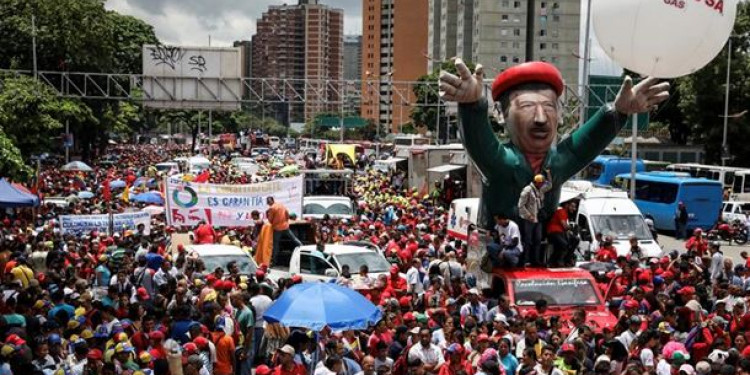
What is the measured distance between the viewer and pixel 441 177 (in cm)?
4256

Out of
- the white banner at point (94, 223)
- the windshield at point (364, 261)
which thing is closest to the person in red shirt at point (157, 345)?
the windshield at point (364, 261)

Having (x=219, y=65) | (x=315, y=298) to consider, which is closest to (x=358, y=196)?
(x=219, y=65)

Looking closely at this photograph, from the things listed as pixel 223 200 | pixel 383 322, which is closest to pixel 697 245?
pixel 223 200

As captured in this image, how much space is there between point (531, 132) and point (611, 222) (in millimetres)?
9021

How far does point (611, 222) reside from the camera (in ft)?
84.0

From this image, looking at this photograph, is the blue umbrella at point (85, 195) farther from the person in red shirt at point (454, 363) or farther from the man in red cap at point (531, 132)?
the person in red shirt at point (454, 363)

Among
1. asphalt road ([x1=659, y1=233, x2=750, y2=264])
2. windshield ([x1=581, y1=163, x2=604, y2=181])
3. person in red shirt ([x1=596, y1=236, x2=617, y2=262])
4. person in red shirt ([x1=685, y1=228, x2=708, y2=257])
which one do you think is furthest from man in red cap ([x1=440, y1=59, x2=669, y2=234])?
windshield ([x1=581, y1=163, x2=604, y2=181])

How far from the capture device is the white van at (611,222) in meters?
25.1

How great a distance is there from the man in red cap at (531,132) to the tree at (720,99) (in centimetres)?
3739

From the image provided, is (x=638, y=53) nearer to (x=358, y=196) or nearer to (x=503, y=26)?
(x=358, y=196)

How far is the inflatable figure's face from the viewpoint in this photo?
17297mm

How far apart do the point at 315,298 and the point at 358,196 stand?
29342 mm

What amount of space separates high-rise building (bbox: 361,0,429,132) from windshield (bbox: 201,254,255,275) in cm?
11108

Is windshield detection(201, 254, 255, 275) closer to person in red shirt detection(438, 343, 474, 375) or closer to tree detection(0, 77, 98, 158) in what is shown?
person in red shirt detection(438, 343, 474, 375)
